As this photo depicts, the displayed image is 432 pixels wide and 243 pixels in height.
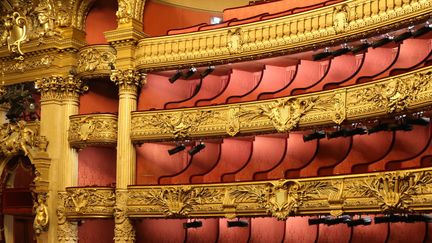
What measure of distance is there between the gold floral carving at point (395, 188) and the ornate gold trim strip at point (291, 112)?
0.90 m

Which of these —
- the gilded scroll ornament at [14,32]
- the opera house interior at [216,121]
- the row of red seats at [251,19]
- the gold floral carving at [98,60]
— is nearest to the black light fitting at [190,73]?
the opera house interior at [216,121]

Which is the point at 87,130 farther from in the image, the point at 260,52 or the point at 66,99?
the point at 260,52

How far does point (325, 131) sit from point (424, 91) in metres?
2.02

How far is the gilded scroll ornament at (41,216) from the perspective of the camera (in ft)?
37.5

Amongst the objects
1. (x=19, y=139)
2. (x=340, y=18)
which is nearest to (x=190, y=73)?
(x=340, y=18)

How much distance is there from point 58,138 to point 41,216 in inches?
53.5

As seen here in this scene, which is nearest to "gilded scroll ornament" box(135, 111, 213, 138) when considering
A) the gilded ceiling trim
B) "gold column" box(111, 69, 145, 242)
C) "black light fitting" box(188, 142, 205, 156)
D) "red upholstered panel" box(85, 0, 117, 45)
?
"black light fitting" box(188, 142, 205, 156)

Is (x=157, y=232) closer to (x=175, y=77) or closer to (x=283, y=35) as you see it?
(x=175, y=77)

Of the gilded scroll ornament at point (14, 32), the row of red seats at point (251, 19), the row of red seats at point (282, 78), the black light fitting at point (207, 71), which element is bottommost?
the row of red seats at point (282, 78)

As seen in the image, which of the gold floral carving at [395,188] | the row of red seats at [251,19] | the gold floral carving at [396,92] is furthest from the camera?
the row of red seats at [251,19]

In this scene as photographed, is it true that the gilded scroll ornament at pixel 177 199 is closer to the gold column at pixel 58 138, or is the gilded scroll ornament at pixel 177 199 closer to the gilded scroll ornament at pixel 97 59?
the gold column at pixel 58 138

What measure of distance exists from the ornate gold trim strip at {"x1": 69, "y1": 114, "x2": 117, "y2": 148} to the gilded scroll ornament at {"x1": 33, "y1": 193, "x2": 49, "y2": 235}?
3.70ft

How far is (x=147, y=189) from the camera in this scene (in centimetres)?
1070

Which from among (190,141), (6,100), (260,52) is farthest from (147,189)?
(6,100)
